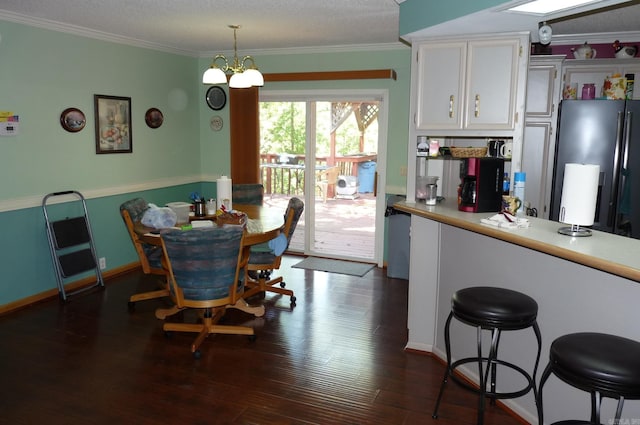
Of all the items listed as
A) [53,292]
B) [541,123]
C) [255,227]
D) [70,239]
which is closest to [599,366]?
[255,227]

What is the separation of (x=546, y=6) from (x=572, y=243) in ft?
4.18

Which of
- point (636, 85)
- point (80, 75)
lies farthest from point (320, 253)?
point (636, 85)

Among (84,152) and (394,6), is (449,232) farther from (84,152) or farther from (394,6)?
(84,152)

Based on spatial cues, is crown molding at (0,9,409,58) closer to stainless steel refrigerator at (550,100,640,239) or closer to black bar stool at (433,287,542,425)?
stainless steel refrigerator at (550,100,640,239)

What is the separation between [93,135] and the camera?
4.96 m

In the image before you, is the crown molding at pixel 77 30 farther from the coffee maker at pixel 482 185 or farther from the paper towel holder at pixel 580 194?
the paper towel holder at pixel 580 194

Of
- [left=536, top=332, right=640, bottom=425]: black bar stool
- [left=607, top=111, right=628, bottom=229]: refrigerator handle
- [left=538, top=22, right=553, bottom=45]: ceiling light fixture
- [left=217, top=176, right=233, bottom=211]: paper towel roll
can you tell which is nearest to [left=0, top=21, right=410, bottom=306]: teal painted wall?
[left=217, top=176, right=233, bottom=211]: paper towel roll

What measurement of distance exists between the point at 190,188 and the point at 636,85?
5.00m

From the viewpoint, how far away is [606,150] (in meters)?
4.34

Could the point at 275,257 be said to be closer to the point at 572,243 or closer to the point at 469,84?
the point at 469,84

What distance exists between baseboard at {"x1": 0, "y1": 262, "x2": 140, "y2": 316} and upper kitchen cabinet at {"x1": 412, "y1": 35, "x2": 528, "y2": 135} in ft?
11.9

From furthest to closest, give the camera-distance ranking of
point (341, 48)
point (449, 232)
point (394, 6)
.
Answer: point (341, 48)
point (394, 6)
point (449, 232)

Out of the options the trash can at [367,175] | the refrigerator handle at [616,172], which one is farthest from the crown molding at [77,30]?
the refrigerator handle at [616,172]

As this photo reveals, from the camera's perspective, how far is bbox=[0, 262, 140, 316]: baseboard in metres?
4.28
